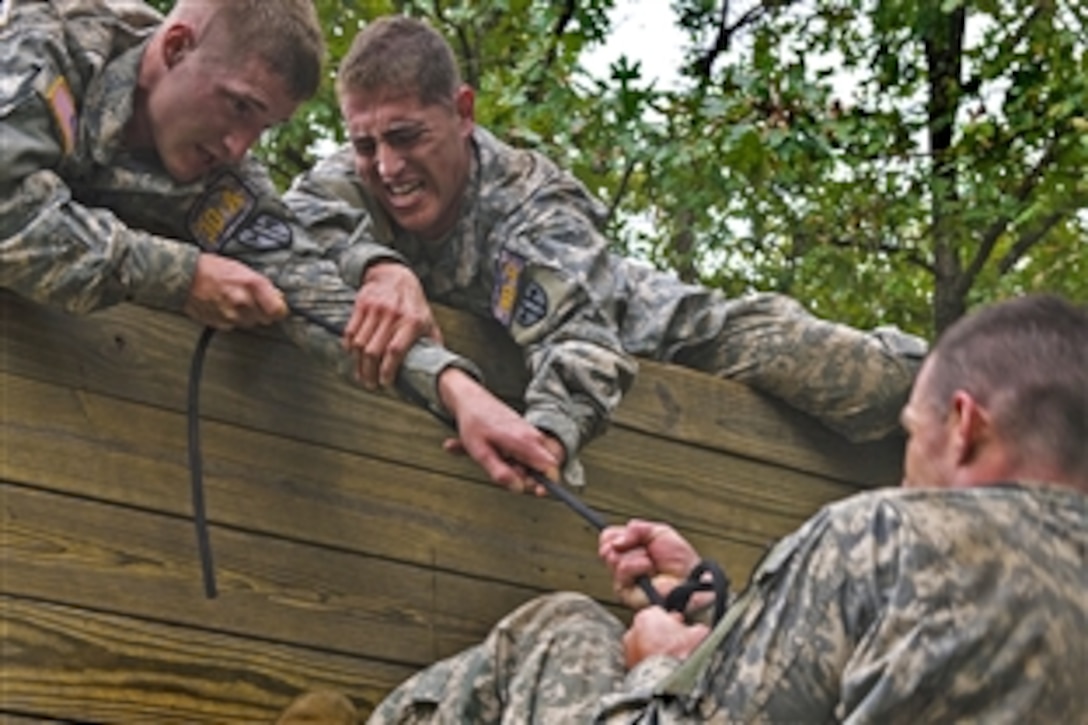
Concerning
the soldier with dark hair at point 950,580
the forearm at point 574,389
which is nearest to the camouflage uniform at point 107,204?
the forearm at point 574,389

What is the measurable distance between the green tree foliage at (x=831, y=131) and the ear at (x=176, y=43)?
3716 millimetres

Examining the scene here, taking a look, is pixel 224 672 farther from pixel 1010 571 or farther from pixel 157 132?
pixel 1010 571

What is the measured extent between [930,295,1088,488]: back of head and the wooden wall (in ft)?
5.57

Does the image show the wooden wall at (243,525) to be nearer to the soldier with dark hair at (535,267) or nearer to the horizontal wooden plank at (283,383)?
the horizontal wooden plank at (283,383)

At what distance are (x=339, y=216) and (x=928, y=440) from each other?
199 centimetres

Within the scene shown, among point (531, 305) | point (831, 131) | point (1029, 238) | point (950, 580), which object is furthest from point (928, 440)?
point (1029, 238)

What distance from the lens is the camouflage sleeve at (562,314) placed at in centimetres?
438

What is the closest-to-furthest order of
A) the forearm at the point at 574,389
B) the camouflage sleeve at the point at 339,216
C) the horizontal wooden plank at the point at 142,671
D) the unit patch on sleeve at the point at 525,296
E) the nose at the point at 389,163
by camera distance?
the horizontal wooden plank at the point at 142,671
the forearm at the point at 574,389
the camouflage sleeve at the point at 339,216
the unit patch on sleeve at the point at 525,296
the nose at the point at 389,163

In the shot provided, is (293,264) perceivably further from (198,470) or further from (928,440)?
(928,440)

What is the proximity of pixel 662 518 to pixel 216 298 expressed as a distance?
1253 millimetres

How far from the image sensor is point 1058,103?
8539 millimetres

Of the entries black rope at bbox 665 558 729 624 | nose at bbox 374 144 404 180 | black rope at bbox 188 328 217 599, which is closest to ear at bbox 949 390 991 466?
black rope at bbox 665 558 729 624

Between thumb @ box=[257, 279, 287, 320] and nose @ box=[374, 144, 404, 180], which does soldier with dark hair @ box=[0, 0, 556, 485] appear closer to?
thumb @ box=[257, 279, 287, 320]

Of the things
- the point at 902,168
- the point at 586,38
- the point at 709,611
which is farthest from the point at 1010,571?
the point at 902,168
